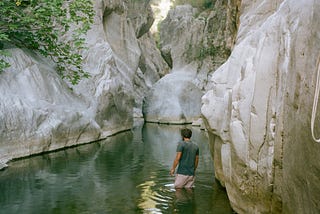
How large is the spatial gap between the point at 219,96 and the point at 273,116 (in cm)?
343

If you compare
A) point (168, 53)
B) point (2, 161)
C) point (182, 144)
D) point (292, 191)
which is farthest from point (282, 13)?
point (168, 53)

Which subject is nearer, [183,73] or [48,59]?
[48,59]

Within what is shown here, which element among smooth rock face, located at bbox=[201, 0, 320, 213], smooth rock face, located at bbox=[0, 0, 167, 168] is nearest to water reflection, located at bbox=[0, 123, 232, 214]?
smooth rock face, located at bbox=[0, 0, 167, 168]

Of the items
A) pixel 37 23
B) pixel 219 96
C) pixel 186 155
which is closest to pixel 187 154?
pixel 186 155

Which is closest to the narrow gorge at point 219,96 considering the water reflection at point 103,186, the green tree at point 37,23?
the green tree at point 37,23

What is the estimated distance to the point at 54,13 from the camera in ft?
56.2

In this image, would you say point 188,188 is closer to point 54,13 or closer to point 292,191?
point 292,191

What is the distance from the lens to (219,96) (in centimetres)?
1009

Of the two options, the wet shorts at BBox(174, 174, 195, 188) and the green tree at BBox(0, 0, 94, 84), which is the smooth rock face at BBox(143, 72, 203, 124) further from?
the wet shorts at BBox(174, 174, 195, 188)

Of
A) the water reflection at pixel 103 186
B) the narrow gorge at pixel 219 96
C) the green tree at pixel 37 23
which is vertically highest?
the green tree at pixel 37 23

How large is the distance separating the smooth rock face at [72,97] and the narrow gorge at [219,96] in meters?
0.05

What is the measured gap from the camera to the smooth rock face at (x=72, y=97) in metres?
15.7

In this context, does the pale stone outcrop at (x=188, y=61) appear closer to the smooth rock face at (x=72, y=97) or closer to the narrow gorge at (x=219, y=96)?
the narrow gorge at (x=219, y=96)

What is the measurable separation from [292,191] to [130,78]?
83.9ft
